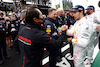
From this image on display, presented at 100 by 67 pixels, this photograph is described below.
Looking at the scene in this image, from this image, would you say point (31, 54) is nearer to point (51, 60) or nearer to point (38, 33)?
point (38, 33)

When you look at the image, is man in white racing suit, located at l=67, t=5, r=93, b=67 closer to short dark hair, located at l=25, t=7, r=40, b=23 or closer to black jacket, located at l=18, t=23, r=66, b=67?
black jacket, located at l=18, t=23, r=66, b=67

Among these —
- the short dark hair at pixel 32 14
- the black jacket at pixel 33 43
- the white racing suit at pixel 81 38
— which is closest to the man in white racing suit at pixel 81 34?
the white racing suit at pixel 81 38

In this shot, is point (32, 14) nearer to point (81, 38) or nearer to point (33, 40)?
point (33, 40)

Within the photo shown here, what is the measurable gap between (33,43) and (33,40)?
0.04 m

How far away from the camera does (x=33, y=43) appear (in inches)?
53.4

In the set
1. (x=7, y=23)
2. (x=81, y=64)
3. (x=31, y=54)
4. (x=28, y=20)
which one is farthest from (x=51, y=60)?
(x=7, y=23)

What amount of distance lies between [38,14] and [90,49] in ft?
8.44

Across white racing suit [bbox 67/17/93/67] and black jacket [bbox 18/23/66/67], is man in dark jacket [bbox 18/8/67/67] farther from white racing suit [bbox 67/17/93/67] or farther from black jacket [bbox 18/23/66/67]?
white racing suit [bbox 67/17/93/67]

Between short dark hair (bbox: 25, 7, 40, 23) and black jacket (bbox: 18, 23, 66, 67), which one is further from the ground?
short dark hair (bbox: 25, 7, 40, 23)

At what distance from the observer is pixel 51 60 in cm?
282

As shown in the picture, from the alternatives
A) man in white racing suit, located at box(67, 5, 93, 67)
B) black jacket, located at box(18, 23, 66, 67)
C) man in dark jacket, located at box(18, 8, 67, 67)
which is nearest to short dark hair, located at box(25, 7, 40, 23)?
man in dark jacket, located at box(18, 8, 67, 67)

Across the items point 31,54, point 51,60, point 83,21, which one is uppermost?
point 83,21

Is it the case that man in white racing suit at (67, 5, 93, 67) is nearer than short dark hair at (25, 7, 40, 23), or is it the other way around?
short dark hair at (25, 7, 40, 23)

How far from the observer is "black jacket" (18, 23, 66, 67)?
4.45 ft
